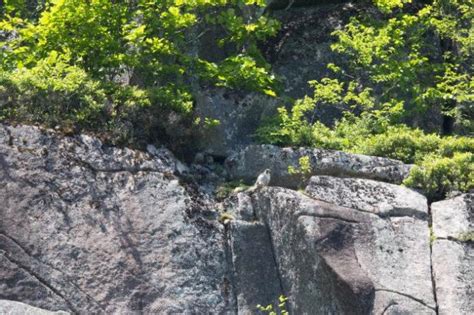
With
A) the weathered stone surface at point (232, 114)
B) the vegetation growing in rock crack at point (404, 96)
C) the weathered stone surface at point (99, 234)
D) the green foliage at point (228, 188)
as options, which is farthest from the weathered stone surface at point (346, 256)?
the weathered stone surface at point (232, 114)

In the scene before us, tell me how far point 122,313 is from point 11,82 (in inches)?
165

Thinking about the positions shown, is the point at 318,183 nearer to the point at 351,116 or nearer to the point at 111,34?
the point at 351,116

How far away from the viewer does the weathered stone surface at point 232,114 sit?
17500 millimetres

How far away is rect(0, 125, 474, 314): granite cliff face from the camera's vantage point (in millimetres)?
14484

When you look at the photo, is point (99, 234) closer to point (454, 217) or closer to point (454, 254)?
point (454, 254)

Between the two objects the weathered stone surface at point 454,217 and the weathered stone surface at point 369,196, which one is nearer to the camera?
the weathered stone surface at point 454,217

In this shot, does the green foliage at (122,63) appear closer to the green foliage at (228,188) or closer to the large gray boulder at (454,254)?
the green foliage at (228,188)

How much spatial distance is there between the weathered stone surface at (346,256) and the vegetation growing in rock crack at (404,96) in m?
1.21

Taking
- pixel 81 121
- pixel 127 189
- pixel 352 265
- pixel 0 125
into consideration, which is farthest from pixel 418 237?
pixel 0 125

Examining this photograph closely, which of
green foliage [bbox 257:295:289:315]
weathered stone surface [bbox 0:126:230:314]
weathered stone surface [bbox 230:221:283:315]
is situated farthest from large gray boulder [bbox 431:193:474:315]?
weathered stone surface [bbox 0:126:230:314]

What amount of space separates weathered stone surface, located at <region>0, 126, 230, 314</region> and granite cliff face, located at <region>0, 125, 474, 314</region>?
16 mm

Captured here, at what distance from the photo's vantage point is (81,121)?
15.9 metres

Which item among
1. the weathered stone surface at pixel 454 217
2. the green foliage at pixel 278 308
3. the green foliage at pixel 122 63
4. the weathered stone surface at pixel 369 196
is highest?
the green foliage at pixel 122 63

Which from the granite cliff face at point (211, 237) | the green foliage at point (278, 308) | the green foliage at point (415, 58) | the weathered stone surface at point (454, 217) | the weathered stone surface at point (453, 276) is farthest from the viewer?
the green foliage at point (415, 58)
